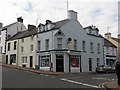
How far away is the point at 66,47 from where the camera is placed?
3628cm

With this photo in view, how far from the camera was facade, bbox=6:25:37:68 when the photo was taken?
40.2 metres

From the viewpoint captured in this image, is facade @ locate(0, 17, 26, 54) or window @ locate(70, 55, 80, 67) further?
facade @ locate(0, 17, 26, 54)

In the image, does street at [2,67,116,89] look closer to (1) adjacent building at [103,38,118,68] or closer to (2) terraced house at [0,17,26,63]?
(1) adjacent building at [103,38,118,68]

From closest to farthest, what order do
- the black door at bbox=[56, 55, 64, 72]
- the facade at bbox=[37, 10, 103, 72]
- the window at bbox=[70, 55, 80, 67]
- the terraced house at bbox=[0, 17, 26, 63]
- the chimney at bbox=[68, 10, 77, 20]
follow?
the black door at bbox=[56, 55, 64, 72], the facade at bbox=[37, 10, 103, 72], the window at bbox=[70, 55, 80, 67], the chimney at bbox=[68, 10, 77, 20], the terraced house at bbox=[0, 17, 26, 63]

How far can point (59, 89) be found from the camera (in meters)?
14.8

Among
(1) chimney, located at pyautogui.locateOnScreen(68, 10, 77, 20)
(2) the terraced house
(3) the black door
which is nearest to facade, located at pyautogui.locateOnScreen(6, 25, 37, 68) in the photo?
(2) the terraced house

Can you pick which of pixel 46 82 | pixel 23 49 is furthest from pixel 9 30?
pixel 46 82

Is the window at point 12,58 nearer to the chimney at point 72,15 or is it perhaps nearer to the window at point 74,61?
the window at point 74,61

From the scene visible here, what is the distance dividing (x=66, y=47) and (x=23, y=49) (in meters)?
10.5

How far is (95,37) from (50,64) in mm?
11605

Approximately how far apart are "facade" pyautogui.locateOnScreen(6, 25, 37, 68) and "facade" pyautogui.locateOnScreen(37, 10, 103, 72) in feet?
6.15

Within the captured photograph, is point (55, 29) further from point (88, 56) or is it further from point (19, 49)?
point (19, 49)

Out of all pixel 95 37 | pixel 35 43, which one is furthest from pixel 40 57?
pixel 95 37

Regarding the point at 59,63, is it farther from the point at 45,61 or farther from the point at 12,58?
the point at 12,58
